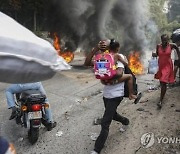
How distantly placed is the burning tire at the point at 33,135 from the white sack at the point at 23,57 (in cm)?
326

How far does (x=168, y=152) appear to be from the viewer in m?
4.41

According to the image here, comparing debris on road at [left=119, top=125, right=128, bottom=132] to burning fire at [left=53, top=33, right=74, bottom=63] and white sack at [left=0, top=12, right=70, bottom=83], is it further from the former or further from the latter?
burning fire at [left=53, top=33, right=74, bottom=63]

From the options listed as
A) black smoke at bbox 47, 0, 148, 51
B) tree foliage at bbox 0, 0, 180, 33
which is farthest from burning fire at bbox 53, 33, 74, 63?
tree foliage at bbox 0, 0, 180, 33

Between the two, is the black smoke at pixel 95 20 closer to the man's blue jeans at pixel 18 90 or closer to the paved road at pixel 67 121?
the paved road at pixel 67 121

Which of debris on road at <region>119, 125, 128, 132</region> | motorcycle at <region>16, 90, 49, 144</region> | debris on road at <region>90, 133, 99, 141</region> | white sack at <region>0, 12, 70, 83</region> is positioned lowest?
debris on road at <region>90, 133, 99, 141</region>

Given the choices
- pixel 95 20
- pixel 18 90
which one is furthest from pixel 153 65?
pixel 95 20

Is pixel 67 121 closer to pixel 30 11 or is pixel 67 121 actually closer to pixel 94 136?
pixel 94 136

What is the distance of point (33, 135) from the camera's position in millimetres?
4746

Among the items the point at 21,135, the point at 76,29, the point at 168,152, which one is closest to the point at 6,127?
the point at 21,135

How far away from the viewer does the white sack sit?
144cm

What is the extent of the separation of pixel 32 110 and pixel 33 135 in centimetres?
→ 40

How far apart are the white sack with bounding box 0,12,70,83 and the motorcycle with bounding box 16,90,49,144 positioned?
3142mm

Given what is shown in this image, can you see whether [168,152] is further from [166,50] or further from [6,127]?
[6,127]

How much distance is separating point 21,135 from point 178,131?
253cm
